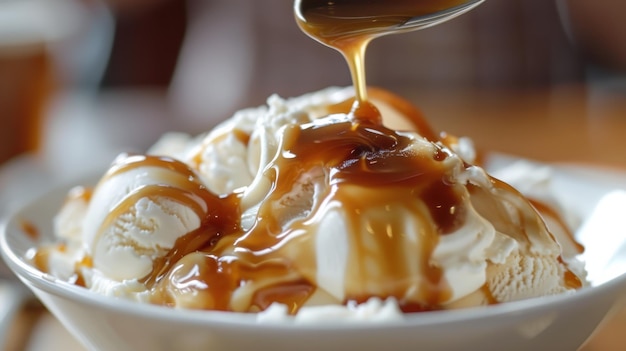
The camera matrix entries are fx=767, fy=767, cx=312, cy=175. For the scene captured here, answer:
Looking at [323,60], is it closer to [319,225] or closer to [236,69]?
[236,69]

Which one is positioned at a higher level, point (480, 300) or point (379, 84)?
point (480, 300)

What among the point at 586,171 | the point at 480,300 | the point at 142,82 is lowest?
the point at 142,82

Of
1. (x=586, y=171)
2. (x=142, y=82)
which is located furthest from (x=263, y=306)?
(x=142, y=82)

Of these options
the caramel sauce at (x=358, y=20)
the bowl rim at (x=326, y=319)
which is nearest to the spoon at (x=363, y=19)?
the caramel sauce at (x=358, y=20)

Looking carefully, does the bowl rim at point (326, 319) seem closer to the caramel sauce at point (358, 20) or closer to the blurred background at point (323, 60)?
the caramel sauce at point (358, 20)

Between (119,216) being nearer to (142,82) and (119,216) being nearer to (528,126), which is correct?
(528,126)

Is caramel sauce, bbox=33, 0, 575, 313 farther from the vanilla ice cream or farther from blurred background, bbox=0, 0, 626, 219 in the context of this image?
blurred background, bbox=0, 0, 626, 219
